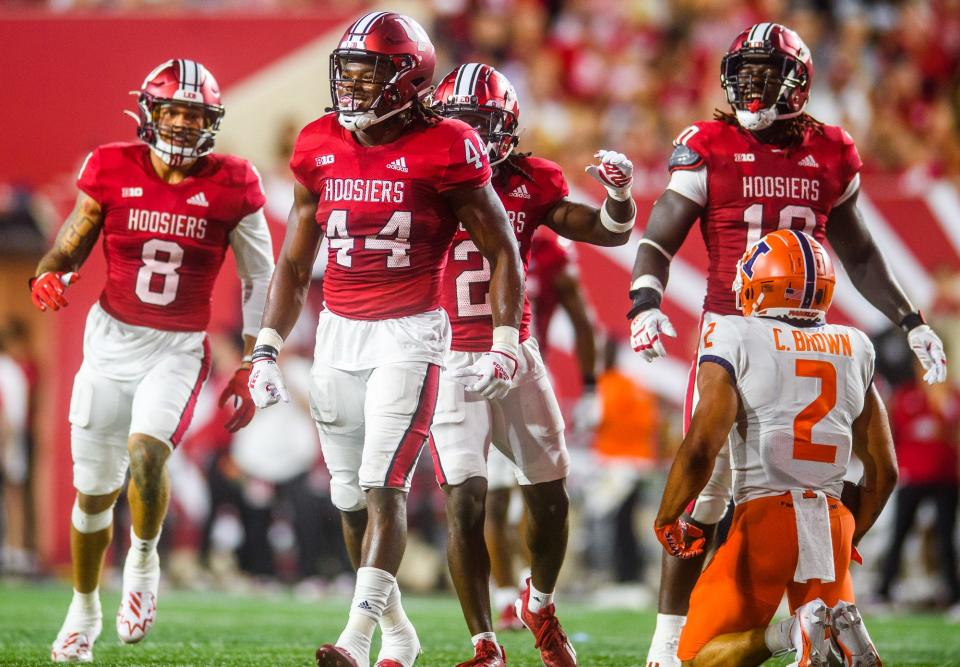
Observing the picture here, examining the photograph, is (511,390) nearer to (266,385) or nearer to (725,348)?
(266,385)

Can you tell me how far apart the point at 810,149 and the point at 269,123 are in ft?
22.9

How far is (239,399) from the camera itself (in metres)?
5.59

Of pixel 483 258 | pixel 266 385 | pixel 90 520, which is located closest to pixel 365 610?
pixel 266 385

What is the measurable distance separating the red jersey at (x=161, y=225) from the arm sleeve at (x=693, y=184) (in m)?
1.83

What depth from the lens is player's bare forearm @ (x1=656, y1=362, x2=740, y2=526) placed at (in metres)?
3.99

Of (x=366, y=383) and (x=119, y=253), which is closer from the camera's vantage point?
(x=366, y=383)

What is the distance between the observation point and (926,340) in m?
5.08

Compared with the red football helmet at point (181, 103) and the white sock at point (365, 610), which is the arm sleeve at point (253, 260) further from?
the white sock at point (365, 610)

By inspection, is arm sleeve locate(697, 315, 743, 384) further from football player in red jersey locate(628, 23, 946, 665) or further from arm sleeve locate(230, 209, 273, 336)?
arm sleeve locate(230, 209, 273, 336)

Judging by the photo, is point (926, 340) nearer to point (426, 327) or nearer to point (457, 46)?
point (426, 327)

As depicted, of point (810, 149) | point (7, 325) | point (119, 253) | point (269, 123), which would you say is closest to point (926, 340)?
point (810, 149)

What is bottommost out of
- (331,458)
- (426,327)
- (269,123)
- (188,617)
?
(188,617)

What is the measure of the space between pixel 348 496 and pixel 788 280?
172cm

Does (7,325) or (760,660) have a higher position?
(7,325)
